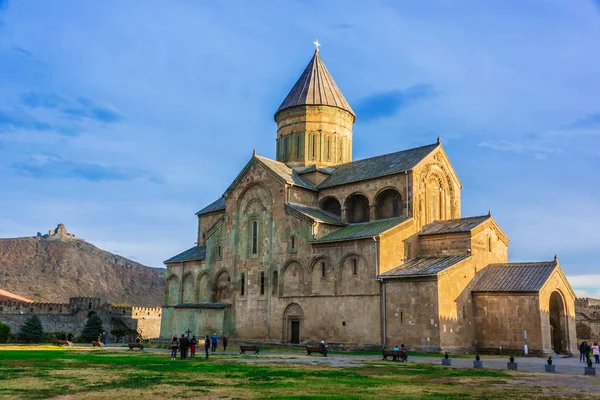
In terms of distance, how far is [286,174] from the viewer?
3525 cm

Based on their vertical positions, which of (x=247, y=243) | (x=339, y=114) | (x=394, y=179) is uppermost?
(x=339, y=114)

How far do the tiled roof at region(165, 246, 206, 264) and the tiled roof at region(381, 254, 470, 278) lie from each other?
49.0 ft

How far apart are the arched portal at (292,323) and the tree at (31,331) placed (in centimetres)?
2150

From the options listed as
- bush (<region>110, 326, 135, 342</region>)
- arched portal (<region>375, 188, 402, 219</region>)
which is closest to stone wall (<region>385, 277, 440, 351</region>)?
arched portal (<region>375, 188, 402, 219</region>)

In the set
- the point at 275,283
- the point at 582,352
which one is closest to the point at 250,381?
the point at 582,352

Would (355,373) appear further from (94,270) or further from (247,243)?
(94,270)

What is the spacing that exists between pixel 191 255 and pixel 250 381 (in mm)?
26670

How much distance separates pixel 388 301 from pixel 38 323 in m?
28.3

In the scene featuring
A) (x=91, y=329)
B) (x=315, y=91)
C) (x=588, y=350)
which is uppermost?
(x=315, y=91)

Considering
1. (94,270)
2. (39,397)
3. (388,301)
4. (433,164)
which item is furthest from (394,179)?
(94,270)

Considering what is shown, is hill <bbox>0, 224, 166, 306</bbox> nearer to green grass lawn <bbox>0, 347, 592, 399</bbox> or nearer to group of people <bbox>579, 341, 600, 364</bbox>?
green grass lawn <bbox>0, 347, 592, 399</bbox>

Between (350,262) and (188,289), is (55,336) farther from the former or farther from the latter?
(350,262)

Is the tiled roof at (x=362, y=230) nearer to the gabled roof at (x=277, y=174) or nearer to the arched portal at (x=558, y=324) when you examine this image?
the gabled roof at (x=277, y=174)

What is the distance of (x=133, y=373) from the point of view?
16219 millimetres
